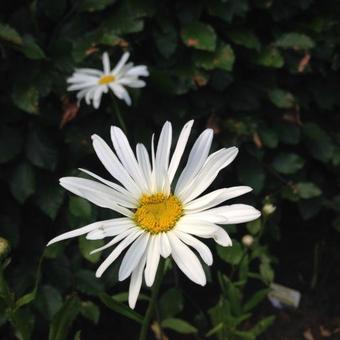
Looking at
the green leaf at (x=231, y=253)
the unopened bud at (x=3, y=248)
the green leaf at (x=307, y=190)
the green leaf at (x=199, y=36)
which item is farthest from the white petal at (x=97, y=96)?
the green leaf at (x=307, y=190)

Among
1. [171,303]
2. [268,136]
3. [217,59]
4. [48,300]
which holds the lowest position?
[48,300]

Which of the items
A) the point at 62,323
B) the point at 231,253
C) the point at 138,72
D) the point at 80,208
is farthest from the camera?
the point at 138,72

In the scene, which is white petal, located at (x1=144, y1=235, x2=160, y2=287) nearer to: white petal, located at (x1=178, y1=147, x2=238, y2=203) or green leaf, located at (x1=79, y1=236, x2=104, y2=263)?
white petal, located at (x1=178, y1=147, x2=238, y2=203)

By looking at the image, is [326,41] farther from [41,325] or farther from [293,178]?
[41,325]

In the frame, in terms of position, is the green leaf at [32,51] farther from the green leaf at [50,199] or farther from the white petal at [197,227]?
the white petal at [197,227]

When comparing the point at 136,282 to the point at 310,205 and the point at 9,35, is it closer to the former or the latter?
the point at 9,35

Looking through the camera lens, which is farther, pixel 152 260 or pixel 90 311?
pixel 90 311

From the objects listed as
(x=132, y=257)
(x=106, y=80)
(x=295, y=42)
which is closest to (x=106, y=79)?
(x=106, y=80)
